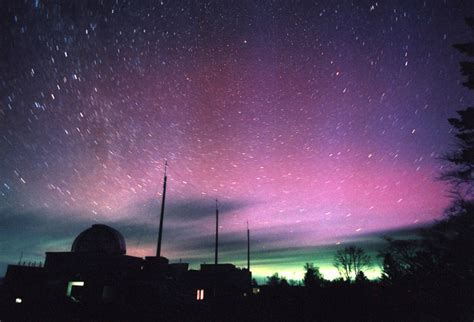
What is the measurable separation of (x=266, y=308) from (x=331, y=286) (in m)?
4.12

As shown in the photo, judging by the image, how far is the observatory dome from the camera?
3844cm

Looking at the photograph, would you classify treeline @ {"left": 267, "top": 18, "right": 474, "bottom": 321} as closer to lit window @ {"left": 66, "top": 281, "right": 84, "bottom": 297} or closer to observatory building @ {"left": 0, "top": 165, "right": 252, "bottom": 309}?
observatory building @ {"left": 0, "top": 165, "right": 252, "bottom": 309}

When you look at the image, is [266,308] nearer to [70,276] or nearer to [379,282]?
[379,282]

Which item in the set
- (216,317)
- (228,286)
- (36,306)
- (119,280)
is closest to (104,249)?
(119,280)

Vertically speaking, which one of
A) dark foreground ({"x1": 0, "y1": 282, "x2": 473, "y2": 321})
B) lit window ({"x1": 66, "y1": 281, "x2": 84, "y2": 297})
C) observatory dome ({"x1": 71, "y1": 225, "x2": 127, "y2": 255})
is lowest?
dark foreground ({"x1": 0, "y1": 282, "x2": 473, "y2": 321})

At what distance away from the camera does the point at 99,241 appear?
38812 mm

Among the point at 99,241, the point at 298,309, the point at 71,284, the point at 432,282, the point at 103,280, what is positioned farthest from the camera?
the point at 99,241

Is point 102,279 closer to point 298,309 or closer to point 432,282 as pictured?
point 298,309

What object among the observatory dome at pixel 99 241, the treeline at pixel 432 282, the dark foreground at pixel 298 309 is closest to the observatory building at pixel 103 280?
the observatory dome at pixel 99 241

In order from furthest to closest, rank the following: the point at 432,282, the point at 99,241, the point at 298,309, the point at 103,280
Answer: the point at 99,241 → the point at 103,280 → the point at 298,309 → the point at 432,282

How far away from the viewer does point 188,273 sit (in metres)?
46.9

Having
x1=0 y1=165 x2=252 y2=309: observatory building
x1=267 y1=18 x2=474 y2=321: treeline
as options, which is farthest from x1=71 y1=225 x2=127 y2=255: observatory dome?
x1=267 y1=18 x2=474 y2=321: treeline

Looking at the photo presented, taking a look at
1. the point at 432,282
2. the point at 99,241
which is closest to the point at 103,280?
the point at 99,241

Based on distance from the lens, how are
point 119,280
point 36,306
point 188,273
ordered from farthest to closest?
point 188,273
point 119,280
point 36,306
